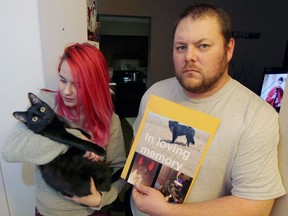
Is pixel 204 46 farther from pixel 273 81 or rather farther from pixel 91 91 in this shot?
pixel 273 81

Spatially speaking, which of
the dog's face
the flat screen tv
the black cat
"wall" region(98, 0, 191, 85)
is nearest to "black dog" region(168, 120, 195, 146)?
the dog's face

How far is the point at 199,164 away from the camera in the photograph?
591mm

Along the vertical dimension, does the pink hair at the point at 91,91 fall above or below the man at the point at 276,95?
above

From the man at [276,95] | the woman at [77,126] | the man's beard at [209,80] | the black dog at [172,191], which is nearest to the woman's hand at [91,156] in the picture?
the woman at [77,126]

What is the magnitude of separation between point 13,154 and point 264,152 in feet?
2.40

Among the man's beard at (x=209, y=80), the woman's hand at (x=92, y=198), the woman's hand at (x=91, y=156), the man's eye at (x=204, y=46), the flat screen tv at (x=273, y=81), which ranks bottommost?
the woman's hand at (x=92, y=198)

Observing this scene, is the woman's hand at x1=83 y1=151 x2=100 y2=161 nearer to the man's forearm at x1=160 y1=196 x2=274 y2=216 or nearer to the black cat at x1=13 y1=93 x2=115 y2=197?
the black cat at x1=13 y1=93 x2=115 y2=197

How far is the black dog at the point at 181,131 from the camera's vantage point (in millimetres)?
574

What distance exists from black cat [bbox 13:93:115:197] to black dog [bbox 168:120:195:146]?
30cm

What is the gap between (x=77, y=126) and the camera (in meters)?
0.87

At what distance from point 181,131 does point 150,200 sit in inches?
8.8

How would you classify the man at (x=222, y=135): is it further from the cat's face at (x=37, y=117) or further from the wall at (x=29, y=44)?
the wall at (x=29, y=44)

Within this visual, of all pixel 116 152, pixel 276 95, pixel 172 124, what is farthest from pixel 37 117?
pixel 276 95

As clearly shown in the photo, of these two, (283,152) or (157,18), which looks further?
(157,18)
